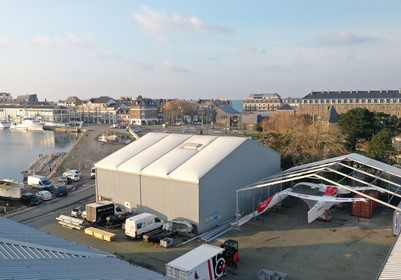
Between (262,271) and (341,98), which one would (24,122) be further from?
(262,271)

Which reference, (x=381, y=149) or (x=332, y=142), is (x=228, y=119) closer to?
(x=332, y=142)

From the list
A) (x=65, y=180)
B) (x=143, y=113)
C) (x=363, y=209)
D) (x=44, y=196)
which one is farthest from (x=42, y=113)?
(x=363, y=209)

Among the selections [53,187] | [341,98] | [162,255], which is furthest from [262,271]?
[341,98]

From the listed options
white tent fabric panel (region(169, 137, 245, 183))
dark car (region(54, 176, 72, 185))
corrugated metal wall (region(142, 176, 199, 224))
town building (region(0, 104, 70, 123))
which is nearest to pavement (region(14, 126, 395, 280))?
corrugated metal wall (region(142, 176, 199, 224))

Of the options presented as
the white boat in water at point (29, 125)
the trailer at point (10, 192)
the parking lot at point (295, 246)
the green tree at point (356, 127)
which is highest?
the green tree at point (356, 127)

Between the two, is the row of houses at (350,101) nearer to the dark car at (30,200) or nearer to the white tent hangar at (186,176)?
the white tent hangar at (186,176)

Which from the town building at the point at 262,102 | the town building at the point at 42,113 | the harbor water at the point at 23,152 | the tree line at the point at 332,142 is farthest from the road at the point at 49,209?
the town building at the point at 262,102
